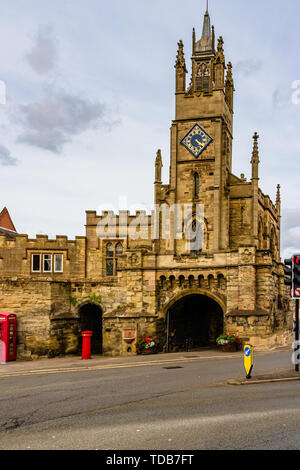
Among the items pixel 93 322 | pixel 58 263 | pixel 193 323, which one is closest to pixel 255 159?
pixel 193 323

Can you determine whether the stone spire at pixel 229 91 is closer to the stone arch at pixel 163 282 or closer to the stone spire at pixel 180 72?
the stone spire at pixel 180 72

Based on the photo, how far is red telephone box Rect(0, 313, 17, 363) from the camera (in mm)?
24672

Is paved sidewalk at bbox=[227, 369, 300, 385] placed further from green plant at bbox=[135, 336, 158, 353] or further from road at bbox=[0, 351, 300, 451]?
green plant at bbox=[135, 336, 158, 353]

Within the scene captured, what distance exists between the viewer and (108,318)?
1066 inches

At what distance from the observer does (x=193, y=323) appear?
3078 cm

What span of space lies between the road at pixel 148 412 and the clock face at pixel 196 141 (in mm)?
18049

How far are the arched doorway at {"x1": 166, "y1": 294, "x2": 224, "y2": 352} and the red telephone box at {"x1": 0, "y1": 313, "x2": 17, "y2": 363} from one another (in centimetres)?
781

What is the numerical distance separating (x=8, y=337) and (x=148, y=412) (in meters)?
16.3

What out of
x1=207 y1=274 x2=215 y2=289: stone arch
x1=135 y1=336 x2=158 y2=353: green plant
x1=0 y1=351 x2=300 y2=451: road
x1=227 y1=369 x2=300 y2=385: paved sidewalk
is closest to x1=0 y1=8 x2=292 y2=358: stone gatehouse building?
x1=207 y1=274 x2=215 y2=289: stone arch

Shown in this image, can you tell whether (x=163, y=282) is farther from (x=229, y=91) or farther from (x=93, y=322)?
(x=229, y=91)
